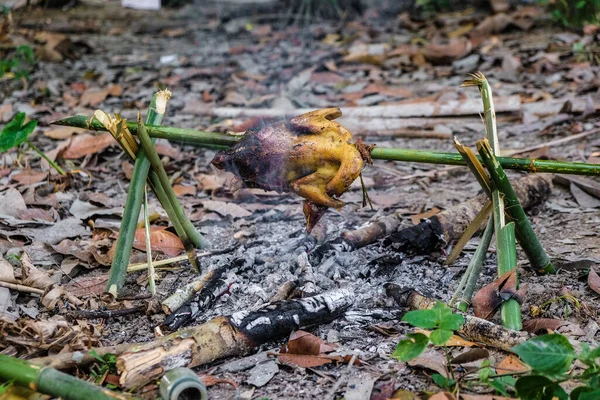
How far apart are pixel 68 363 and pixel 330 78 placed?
13.7 feet

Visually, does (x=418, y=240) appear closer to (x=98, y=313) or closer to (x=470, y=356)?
(x=470, y=356)

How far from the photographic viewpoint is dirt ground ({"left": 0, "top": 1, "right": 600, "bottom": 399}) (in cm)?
211

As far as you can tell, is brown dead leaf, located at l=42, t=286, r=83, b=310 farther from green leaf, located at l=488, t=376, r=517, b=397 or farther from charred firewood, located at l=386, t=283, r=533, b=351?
green leaf, located at l=488, t=376, r=517, b=397

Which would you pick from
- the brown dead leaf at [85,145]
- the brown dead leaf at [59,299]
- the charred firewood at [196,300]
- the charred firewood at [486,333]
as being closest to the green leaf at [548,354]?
the charred firewood at [486,333]

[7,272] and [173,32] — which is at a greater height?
[173,32]

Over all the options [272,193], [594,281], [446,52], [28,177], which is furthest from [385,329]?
[446,52]

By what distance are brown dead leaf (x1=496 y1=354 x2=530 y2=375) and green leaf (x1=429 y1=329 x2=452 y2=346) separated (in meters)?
0.23

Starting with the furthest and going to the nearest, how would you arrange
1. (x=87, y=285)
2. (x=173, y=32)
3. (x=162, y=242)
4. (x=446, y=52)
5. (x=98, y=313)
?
(x=173, y=32)
(x=446, y=52)
(x=162, y=242)
(x=87, y=285)
(x=98, y=313)

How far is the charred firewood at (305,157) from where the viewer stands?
76.8 inches

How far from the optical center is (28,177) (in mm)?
3512

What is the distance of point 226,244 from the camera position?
2.78m

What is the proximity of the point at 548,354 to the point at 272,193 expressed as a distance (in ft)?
7.15

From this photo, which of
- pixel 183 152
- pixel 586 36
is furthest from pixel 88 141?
pixel 586 36

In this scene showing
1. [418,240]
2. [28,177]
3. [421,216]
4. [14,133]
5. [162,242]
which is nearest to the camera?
[418,240]
